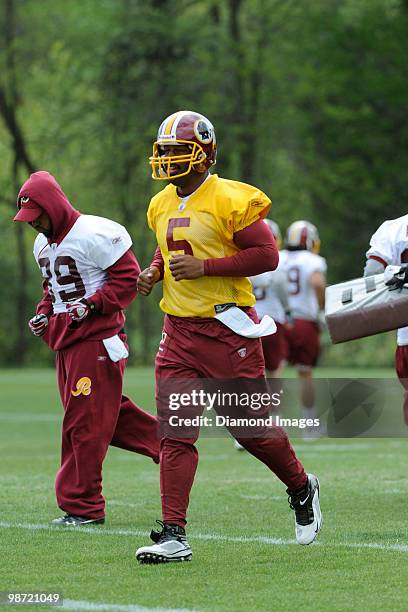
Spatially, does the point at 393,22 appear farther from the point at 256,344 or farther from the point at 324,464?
the point at 256,344

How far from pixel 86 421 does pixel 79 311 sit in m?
0.61

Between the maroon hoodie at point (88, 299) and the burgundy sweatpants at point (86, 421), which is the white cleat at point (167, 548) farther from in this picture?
the maroon hoodie at point (88, 299)

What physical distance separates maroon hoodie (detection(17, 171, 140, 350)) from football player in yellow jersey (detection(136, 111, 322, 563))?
969 millimetres

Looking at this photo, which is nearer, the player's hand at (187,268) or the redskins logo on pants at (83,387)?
the player's hand at (187,268)

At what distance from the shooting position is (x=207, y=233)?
6215mm

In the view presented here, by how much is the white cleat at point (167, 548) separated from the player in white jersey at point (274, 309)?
6908mm

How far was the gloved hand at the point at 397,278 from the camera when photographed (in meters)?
6.65

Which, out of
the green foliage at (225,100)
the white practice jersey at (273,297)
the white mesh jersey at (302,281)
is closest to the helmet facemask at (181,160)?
the white practice jersey at (273,297)

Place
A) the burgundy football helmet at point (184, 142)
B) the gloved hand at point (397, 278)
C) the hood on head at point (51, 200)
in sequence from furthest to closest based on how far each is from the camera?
1. the hood on head at point (51, 200)
2. the gloved hand at point (397, 278)
3. the burgundy football helmet at point (184, 142)

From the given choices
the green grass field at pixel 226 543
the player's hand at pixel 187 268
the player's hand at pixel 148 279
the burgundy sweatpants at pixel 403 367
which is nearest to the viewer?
the green grass field at pixel 226 543

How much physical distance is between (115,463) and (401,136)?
A: 30.2 m

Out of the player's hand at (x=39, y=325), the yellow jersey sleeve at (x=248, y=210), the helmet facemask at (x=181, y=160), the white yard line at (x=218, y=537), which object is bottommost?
the white yard line at (x=218, y=537)

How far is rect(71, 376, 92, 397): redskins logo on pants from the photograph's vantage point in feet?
24.1

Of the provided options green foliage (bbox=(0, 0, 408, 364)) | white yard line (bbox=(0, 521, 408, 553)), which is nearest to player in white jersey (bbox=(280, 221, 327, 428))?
white yard line (bbox=(0, 521, 408, 553))
